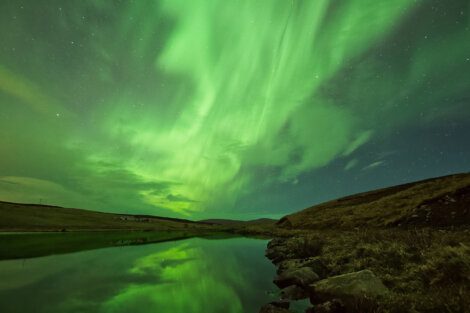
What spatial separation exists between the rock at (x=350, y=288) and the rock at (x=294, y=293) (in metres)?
1.26

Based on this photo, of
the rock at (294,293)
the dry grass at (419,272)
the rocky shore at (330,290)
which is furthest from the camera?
the rock at (294,293)

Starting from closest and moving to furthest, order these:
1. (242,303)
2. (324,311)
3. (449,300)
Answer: (449,300), (324,311), (242,303)

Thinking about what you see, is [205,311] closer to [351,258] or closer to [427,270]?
[427,270]

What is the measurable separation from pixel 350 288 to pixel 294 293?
4.30 meters

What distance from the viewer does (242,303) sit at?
570 inches

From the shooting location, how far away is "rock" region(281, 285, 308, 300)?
14.9 metres

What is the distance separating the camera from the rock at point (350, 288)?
11172mm

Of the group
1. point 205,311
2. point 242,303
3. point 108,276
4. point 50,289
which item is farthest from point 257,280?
point 50,289

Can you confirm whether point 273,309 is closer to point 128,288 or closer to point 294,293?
point 294,293

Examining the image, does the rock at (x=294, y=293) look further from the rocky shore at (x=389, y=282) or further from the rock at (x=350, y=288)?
the rock at (x=350, y=288)

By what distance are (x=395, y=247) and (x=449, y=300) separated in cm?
929

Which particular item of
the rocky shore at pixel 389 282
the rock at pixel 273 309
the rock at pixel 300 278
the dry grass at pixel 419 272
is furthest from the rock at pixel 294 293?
the rock at pixel 273 309

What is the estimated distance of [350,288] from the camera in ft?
38.5

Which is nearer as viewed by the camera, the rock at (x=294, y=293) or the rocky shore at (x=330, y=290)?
the rocky shore at (x=330, y=290)
